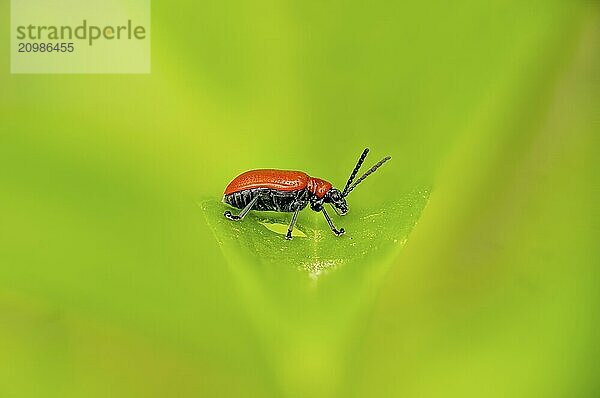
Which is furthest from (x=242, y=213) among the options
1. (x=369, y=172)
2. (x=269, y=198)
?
(x=369, y=172)

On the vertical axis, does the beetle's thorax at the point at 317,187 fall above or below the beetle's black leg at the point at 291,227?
above

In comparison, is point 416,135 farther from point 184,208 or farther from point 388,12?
point 184,208

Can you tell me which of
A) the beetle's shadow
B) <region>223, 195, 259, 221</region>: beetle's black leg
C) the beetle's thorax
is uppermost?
the beetle's thorax

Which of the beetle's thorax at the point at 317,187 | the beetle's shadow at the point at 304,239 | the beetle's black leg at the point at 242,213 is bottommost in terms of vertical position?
the beetle's shadow at the point at 304,239

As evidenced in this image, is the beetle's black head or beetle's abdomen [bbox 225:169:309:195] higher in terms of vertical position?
beetle's abdomen [bbox 225:169:309:195]

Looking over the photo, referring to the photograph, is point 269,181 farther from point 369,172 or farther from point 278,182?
point 369,172
